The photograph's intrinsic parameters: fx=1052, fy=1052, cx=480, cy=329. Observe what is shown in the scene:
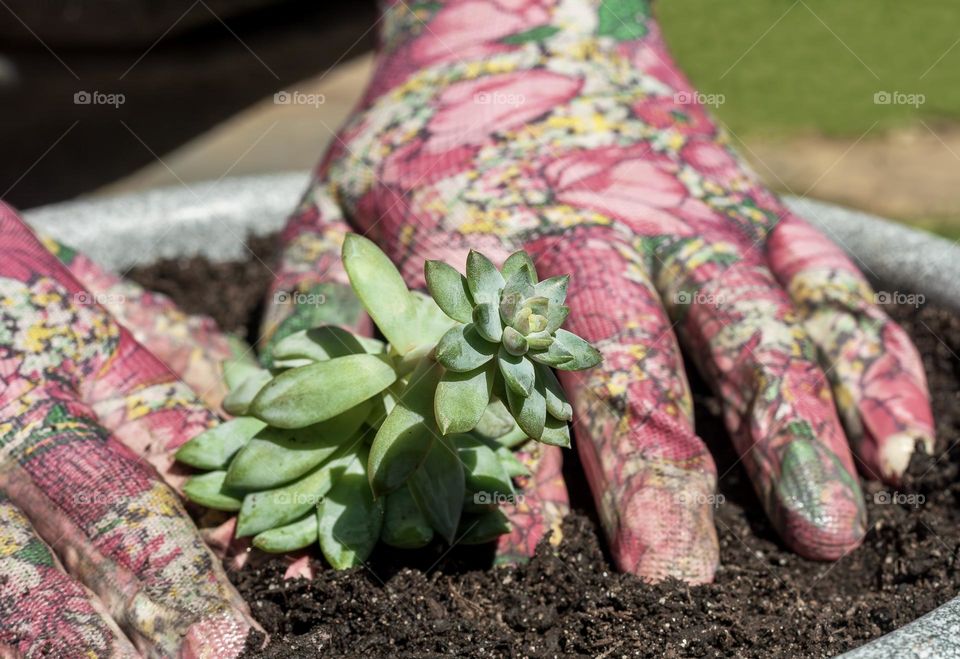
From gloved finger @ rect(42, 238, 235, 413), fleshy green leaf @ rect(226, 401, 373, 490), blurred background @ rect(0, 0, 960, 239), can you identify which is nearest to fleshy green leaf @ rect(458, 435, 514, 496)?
fleshy green leaf @ rect(226, 401, 373, 490)

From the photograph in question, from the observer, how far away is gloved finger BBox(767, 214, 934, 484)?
4.09 ft

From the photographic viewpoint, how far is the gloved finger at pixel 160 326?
141 cm

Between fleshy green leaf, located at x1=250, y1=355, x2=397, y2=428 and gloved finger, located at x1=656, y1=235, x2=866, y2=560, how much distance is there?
1.43 feet

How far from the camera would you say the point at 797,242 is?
53.5 inches

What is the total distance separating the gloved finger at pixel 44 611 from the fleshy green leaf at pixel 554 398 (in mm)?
425

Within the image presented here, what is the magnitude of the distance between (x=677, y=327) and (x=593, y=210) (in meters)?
0.18

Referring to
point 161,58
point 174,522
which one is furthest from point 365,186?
point 161,58

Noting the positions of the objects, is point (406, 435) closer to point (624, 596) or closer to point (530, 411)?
point (530, 411)

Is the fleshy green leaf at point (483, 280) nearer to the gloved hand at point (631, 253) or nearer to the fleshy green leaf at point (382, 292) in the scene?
the fleshy green leaf at point (382, 292)

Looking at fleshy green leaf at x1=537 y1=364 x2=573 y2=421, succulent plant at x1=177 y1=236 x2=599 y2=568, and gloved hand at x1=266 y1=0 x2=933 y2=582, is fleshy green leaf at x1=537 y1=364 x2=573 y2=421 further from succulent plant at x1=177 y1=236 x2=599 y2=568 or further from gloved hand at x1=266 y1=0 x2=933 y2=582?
gloved hand at x1=266 y1=0 x2=933 y2=582

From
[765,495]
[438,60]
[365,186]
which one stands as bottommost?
[765,495]

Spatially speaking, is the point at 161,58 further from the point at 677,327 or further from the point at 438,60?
the point at 677,327

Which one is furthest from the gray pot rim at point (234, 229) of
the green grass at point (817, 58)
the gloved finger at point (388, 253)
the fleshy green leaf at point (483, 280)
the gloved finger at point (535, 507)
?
the green grass at point (817, 58)

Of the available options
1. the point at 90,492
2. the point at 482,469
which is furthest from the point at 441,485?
the point at 90,492
